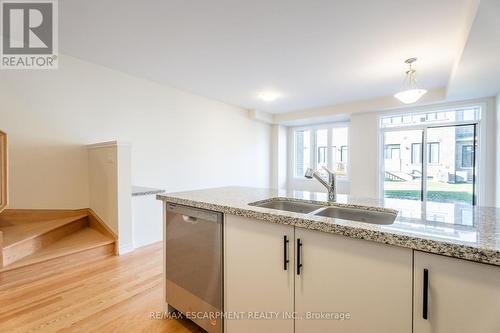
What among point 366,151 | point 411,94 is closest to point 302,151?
point 366,151

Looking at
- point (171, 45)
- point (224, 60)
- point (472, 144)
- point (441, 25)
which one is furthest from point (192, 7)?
point (472, 144)

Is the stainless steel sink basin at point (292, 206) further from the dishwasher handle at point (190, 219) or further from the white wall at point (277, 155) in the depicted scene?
the white wall at point (277, 155)

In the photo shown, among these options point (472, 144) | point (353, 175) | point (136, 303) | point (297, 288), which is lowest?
point (136, 303)

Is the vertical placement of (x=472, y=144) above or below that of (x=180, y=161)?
above

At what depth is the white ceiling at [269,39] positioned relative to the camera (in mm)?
2014

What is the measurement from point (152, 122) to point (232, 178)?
2.22 meters

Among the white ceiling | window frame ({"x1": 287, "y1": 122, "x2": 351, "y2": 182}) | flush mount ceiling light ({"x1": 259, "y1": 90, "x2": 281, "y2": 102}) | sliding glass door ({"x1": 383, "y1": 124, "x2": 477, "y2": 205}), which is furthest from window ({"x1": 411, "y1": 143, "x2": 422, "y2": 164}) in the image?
flush mount ceiling light ({"x1": 259, "y1": 90, "x2": 281, "y2": 102})

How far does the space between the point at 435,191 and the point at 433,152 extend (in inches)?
31.4

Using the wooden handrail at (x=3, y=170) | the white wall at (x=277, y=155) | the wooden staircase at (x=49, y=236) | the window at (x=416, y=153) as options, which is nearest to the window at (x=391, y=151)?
the window at (x=416, y=153)

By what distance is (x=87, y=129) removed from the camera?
10.0 feet

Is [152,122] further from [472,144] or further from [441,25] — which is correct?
[472,144]

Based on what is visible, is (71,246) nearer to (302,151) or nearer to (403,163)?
(302,151)

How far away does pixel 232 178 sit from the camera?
17.4 feet

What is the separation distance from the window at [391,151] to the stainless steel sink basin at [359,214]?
434 centimetres
